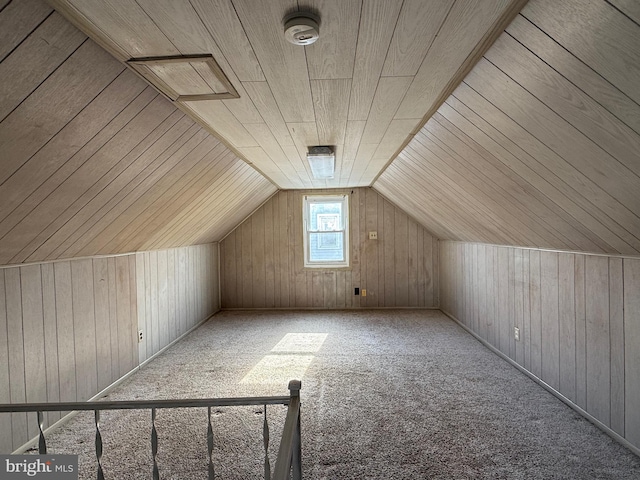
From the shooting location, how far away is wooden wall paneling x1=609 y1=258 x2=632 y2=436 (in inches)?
83.7

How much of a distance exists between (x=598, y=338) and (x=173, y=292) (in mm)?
4060

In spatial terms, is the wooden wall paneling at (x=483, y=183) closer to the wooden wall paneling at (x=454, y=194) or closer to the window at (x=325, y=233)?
the wooden wall paneling at (x=454, y=194)

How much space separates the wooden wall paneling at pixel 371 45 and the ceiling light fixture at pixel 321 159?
3.26ft

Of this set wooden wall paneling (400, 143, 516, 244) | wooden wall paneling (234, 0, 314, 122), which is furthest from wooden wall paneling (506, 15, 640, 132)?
wooden wall paneling (400, 143, 516, 244)

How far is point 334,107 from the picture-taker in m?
2.05

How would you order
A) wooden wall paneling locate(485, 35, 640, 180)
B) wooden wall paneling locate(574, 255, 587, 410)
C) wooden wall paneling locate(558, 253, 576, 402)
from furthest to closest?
wooden wall paneling locate(558, 253, 576, 402)
wooden wall paneling locate(574, 255, 587, 410)
wooden wall paneling locate(485, 35, 640, 180)

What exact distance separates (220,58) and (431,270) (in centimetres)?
499

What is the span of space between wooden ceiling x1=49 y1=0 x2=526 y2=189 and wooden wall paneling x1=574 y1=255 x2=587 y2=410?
149cm

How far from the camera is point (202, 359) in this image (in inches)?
148

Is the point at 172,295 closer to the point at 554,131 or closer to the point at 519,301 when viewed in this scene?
the point at 519,301

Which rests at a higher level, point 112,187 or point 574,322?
point 112,187

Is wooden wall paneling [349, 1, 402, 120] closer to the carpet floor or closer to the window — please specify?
the carpet floor

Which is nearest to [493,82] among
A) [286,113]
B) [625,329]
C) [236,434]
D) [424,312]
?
[286,113]

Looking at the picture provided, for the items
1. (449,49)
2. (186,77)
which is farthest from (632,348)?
(186,77)
